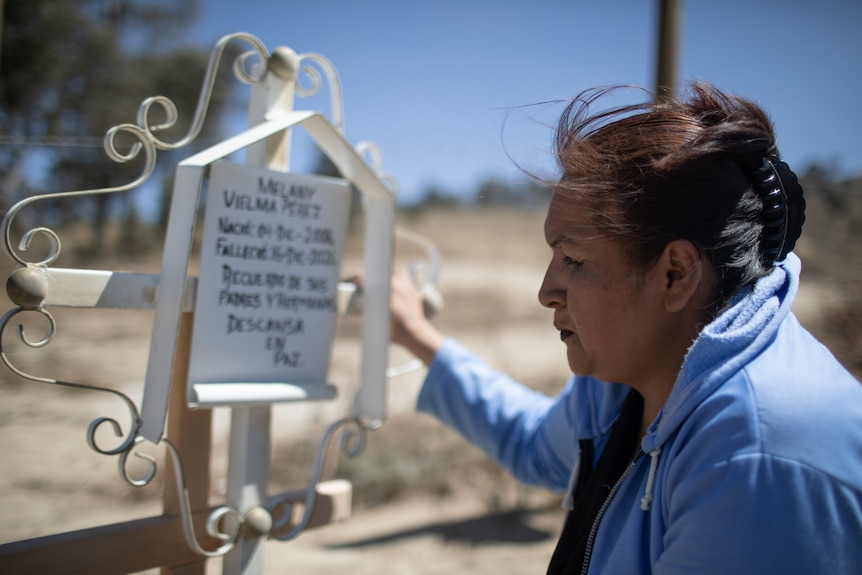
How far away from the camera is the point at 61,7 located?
6641 mm

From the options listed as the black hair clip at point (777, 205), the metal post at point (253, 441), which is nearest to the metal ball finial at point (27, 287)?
the metal post at point (253, 441)

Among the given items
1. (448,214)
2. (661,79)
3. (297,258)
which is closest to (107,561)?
(297,258)

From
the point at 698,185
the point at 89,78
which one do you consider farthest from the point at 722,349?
the point at 89,78

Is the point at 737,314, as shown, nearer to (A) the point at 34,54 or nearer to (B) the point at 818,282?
(B) the point at 818,282

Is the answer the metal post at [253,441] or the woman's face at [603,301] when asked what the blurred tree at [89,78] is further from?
the woman's face at [603,301]

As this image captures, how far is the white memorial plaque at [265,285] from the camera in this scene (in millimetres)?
1350

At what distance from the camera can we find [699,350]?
107cm

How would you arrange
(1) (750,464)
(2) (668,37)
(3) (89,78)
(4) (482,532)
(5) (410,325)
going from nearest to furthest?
(1) (750,464) → (5) (410,325) → (2) (668,37) → (4) (482,532) → (3) (89,78)

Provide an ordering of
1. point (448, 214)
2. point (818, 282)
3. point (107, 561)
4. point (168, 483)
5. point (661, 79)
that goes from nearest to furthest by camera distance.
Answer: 1. point (107, 561)
2. point (168, 483)
3. point (661, 79)
4. point (818, 282)
5. point (448, 214)

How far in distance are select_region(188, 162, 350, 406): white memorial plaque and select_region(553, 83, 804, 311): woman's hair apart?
60 cm

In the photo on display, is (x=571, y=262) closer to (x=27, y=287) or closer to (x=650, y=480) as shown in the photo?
(x=650, y=480)

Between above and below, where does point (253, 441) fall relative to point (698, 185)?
below

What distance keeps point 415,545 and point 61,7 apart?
618 centimetres

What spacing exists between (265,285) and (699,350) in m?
0.86
